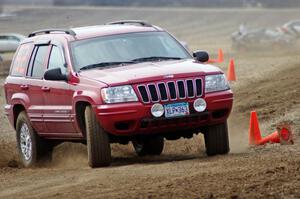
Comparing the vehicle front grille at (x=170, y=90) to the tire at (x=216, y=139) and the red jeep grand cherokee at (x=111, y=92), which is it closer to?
the red jeep grand cherokee at (x=111, y=92)

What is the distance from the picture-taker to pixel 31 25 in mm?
61562

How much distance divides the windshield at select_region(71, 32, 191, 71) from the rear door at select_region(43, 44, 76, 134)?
271mm

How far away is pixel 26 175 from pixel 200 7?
7062 cm

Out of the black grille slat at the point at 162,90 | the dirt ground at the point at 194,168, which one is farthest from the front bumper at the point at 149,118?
the dirt ground at the point at 194,168

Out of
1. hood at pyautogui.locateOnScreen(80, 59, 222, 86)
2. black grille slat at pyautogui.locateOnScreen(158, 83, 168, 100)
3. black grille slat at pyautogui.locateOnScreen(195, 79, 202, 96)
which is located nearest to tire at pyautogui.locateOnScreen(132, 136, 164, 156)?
hood at pyautogui.locateOnScreen(80, 59, 222, 86)

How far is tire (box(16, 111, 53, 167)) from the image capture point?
499 inches

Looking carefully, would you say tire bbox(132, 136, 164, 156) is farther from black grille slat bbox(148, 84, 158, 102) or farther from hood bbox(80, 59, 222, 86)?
black grille slat bbox(148, 84, 158, 102)

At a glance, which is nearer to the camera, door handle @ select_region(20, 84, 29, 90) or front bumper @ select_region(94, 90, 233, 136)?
front bumper @ select_region(94, 90, 233, 136)

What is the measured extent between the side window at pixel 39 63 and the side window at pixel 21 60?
0.26 m

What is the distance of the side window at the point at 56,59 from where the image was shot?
11891 mm

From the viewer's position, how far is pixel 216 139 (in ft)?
37.7

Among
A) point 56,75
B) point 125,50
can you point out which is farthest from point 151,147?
point 56,75

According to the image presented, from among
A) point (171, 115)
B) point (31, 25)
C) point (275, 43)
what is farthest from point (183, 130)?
point (31, 25)

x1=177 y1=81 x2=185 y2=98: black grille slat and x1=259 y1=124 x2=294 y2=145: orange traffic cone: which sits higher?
x1=177 y1=81 x2=185 y2=98: black grille slat
